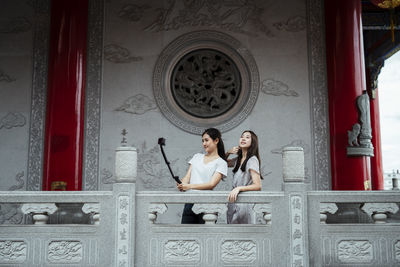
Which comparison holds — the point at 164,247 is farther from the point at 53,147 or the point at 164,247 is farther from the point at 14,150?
the point at 14,150

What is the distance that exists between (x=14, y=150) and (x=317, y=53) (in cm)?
430

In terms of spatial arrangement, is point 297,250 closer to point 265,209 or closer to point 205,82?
point 265,209

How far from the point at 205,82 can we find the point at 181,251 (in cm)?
301

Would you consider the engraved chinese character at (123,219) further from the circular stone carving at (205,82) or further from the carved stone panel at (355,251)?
the circular stone carving at (205,82)

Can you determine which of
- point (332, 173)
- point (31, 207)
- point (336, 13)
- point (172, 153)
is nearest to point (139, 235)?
point (31, 207)

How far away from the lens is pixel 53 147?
18.0ft

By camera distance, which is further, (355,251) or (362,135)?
(362,135)

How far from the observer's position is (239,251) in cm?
362

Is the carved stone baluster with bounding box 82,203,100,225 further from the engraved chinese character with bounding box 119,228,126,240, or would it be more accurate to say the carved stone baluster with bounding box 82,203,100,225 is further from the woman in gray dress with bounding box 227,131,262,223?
the woman in gray dress with bounding box 227,131,262,223

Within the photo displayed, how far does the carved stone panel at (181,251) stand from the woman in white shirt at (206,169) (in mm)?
237

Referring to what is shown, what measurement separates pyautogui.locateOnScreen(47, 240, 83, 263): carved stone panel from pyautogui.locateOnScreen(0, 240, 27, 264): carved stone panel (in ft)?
0.71

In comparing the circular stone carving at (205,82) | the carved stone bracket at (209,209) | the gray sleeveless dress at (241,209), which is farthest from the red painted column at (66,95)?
the gray sleeveless dress at (241,209)

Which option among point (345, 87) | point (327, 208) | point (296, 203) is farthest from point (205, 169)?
point (345, 87)

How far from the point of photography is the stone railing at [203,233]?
3609 millimetres
